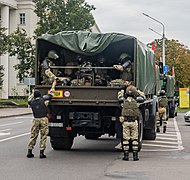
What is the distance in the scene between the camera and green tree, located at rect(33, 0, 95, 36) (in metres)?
51.4

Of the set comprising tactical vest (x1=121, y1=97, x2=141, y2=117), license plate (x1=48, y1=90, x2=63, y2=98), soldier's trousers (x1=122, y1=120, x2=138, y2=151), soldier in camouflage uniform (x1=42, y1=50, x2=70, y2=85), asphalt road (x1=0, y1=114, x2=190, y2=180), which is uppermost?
soldier in camouflage uniform (x1=42, y1=50, x2=70, y2=85)

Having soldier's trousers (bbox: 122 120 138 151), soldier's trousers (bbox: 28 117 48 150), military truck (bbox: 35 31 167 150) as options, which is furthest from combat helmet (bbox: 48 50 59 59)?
soldier's trousers (bbox: 122 120 138 151)

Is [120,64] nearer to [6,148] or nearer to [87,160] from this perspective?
[87,160]

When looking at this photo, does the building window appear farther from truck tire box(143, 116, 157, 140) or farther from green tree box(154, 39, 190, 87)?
truck tire box(143, 116, 157, 140)

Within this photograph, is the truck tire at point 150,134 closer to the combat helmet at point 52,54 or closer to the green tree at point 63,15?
the combat helmet at point 52,54

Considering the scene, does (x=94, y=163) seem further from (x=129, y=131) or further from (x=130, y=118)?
(x=130, y=118)

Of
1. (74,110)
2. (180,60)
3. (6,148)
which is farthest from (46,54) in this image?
(180,60)

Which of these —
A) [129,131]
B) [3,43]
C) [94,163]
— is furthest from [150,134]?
[3,43]

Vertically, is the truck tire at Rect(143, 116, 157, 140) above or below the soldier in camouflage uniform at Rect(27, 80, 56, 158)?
below

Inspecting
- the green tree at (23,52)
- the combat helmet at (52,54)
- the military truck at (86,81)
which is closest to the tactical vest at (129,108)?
the military truck at (86,81)

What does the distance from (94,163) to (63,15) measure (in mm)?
41428

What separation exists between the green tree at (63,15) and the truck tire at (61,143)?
120ft

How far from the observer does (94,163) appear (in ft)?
40.5

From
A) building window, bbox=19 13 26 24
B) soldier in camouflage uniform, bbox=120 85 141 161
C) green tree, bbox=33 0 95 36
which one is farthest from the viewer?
building window, bbox=19 13 26 24
